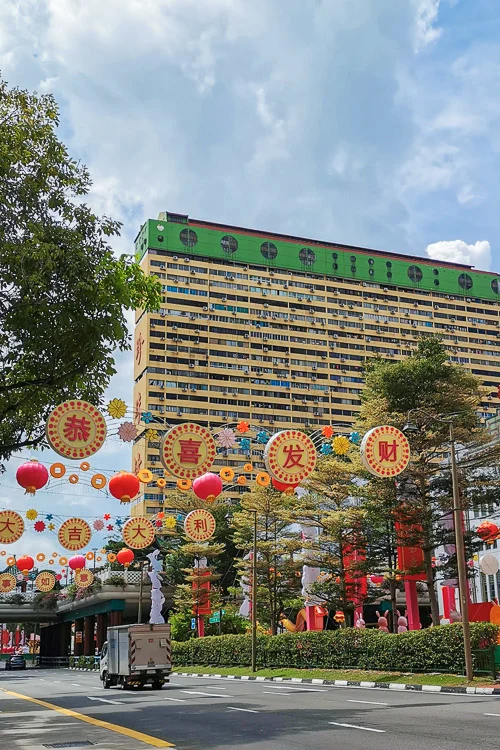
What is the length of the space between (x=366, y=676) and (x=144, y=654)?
8.03 m

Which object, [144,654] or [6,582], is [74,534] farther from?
[6,582]

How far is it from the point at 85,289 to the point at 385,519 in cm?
2044

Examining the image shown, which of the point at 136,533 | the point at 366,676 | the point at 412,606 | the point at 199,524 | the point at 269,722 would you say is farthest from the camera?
the point at 412,606

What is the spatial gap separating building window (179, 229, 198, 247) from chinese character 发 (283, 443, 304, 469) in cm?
9189

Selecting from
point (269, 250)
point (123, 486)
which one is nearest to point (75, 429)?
point (123, 486)

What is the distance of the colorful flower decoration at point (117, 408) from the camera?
18828 mm

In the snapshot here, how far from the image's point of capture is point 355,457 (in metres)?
32.9

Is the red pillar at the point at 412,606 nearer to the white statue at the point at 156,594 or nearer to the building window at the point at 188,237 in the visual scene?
the white statue at the point at 156,594

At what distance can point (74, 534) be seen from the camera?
2631 centimetres

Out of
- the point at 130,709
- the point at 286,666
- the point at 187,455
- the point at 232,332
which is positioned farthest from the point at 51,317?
the point at 232,332

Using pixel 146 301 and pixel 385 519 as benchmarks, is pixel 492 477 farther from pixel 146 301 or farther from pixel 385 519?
pixel 146 301

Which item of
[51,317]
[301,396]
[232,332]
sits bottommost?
[51,317]

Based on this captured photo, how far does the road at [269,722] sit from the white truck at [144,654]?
5.91 metres

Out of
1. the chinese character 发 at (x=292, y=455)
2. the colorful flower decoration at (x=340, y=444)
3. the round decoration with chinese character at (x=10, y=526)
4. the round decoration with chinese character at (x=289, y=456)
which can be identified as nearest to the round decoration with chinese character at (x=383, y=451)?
the round decoration with chinese character at (x=289, y=456)
